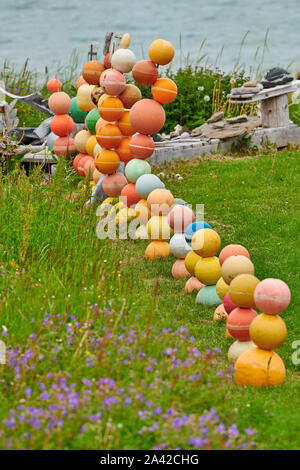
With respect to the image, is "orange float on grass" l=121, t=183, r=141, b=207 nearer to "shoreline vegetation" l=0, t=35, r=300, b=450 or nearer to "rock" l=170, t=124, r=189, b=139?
"shoreline vegetation" l=0, t=35, r=300, b=450

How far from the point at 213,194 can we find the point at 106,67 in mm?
2180

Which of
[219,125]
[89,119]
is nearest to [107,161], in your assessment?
[89,119]

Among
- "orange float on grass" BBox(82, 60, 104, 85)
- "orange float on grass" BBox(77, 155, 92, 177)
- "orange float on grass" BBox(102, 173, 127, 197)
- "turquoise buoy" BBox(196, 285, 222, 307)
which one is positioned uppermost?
"orange float on grass" BBox(82, 60, 104, 85)

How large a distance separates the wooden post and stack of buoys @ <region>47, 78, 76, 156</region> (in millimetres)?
3819

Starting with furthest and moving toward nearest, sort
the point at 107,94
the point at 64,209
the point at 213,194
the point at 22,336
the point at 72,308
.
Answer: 1. the point at 213,194
2. the point at 107,94
3. the point at 64,209
4. the point at 72,308
5. the point at 22,336

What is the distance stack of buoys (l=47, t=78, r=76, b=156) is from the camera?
9516mm

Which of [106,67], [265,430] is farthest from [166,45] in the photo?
[265,430]

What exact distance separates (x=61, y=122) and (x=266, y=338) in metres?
5.96

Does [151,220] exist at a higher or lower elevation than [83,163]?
lower

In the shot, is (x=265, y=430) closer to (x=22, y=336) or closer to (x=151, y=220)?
(x=22, y=336)

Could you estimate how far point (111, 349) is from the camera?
420 centimetres

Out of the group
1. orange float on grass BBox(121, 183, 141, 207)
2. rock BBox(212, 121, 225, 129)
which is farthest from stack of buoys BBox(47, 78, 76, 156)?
rock BBox(212, 121, 225, 129)

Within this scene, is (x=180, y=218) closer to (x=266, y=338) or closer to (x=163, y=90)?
(x=163, y=90)

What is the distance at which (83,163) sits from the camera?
930 centimetres
